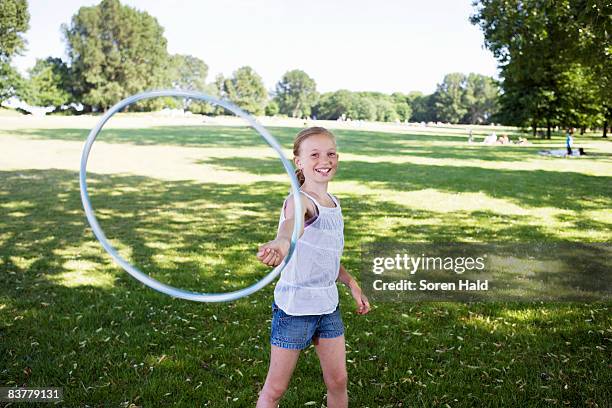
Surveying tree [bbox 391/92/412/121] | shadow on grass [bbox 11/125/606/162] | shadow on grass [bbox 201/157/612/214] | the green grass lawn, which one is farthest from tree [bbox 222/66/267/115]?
the green grass lawn

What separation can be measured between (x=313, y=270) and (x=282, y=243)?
457mm

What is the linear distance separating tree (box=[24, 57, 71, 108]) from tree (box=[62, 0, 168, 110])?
5.92 feet

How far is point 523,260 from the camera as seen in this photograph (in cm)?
783

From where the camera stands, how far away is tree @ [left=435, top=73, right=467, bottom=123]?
450 feet

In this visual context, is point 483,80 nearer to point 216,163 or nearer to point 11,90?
point 11,90

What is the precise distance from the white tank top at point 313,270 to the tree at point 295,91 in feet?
430

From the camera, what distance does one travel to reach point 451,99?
139m

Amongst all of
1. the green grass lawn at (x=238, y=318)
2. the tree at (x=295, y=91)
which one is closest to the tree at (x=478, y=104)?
the tree at (x=295, y=91)

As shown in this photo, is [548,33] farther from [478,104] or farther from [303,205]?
[478,104]

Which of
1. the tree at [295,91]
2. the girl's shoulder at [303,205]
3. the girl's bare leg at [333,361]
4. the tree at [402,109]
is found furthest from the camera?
the tree at [402,109]

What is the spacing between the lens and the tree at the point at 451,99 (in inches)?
5399

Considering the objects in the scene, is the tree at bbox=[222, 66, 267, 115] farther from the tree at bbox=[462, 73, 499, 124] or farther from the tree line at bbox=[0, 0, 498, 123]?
Answer: the tree at bbox=[462, 73, 499, 124]

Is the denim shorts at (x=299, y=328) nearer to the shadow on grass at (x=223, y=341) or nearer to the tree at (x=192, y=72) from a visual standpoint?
the shadow on grass at (x=223, y=341)

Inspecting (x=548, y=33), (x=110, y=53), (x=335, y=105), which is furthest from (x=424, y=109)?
(x=548, y=33)
